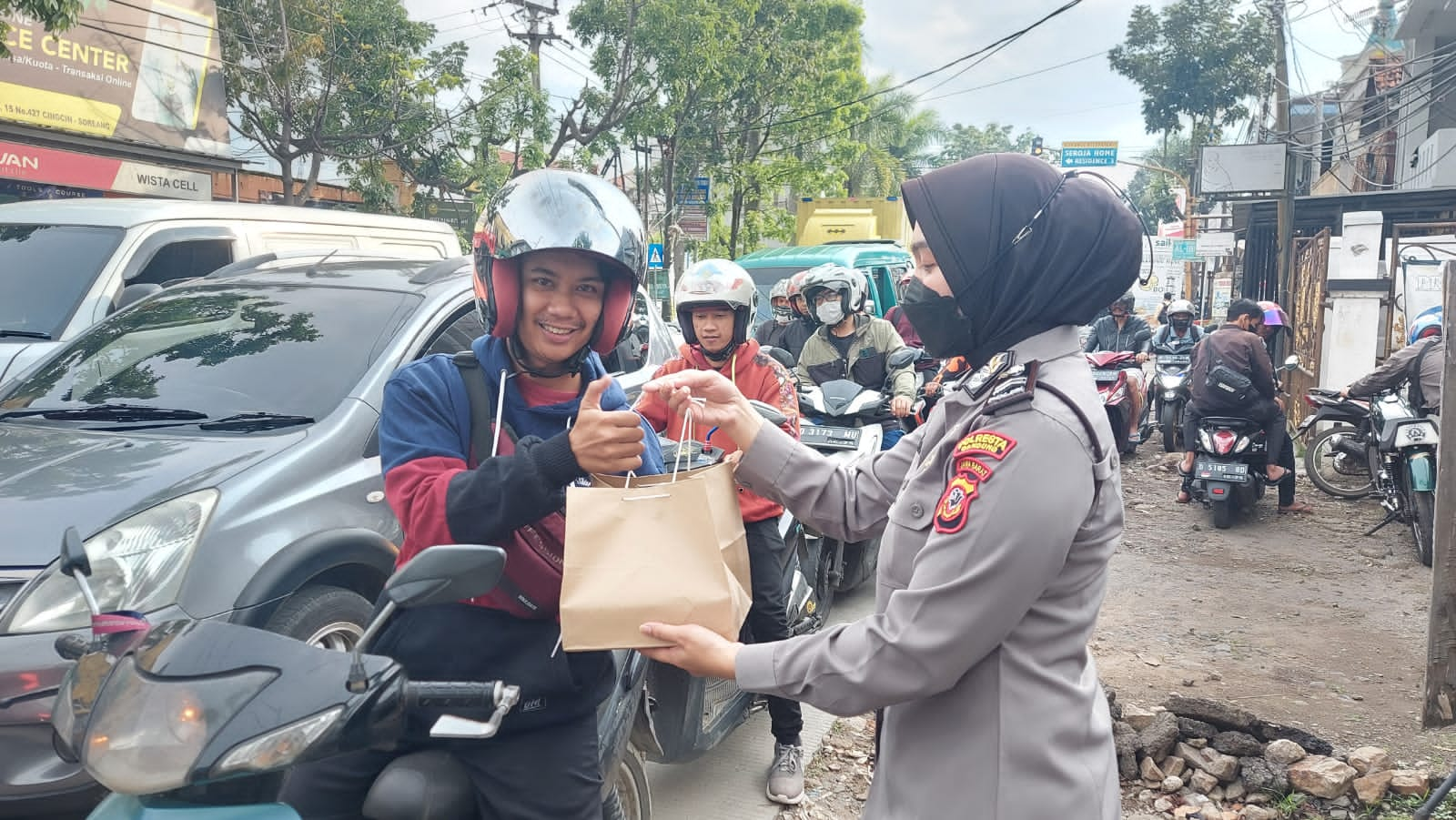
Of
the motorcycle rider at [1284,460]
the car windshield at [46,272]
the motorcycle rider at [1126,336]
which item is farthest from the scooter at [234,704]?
the motorcycle rider at [1126,336]

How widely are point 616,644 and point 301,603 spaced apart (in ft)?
6.44

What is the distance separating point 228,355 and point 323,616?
117 centimetres

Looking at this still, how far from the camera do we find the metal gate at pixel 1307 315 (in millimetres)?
12602

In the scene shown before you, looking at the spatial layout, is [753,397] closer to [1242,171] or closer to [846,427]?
[846,427]

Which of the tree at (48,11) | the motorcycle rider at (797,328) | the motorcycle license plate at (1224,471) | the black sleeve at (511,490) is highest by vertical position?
the tree at (48,11)

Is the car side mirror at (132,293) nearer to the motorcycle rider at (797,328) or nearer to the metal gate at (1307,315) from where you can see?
the motorcycle rider at (797,328)

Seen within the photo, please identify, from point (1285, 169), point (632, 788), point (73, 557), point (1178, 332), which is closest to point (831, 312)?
point (632, 788)

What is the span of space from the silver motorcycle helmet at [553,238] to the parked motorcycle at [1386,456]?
524 centimetres

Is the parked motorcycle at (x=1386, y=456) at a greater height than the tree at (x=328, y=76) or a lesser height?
lesser

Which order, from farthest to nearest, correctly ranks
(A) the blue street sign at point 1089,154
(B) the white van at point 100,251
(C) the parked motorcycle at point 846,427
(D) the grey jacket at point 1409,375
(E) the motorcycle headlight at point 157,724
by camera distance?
(A) the blue street sign at point 1089,154, (D) the grey jacket at point 1409,375, (C) the parked motorcycle at point 846,427, (B) the white van at point 100,251, (E) the motorcycle headlight at point 157,724

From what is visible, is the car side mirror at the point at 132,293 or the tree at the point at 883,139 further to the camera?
the tree at the point at 883,139

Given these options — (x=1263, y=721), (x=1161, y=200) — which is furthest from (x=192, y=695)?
(x=1161, y=200)

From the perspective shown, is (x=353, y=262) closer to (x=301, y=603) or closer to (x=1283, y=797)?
(x=301, y=603)

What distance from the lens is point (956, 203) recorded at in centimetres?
157
